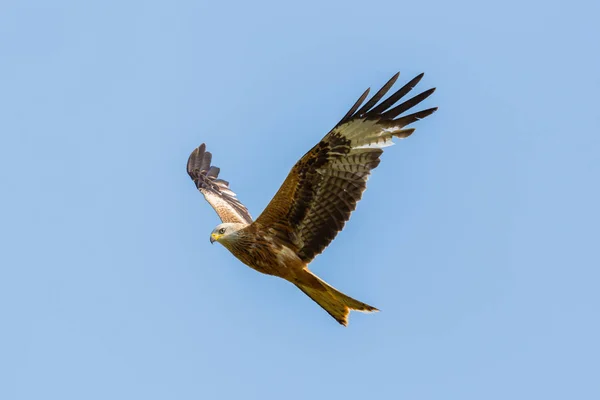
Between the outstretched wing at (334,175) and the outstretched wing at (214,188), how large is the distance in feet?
5.73

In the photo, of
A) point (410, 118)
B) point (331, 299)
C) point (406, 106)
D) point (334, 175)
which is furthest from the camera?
point (331, 299)

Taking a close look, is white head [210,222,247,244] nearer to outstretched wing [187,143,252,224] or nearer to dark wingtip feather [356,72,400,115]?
outstretched wing [187,143,252,224]

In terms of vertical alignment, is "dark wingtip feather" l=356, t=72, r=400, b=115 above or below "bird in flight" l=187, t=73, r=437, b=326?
above

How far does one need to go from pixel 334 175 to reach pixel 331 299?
133 cm

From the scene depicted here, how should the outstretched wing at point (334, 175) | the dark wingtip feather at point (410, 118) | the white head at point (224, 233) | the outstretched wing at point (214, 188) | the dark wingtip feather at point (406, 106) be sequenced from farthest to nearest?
the outstretched wing at point (214, 188), the white head at point (224, 233), the outstretched wing at point (334, 175), the dark wingtip feather at point (410, 118), the dark wingtip feather at point (406, 106)

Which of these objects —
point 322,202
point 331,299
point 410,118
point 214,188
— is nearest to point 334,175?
point 322,202

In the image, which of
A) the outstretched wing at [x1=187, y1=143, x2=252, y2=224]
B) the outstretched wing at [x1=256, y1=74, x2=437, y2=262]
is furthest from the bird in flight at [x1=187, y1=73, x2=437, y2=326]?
the outstretched wing at [x1=187, y1=143, x2=252, y2=224]

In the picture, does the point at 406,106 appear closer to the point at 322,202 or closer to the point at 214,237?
the point at 322,202

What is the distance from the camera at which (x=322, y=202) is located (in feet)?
33.5

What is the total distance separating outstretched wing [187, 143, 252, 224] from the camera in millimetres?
12438

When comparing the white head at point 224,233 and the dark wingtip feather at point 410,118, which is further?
the white head at point 224,233

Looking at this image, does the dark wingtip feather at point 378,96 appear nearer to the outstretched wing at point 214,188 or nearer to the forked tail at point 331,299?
the forked tail at point 331,299

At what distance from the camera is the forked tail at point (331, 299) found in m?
10.3

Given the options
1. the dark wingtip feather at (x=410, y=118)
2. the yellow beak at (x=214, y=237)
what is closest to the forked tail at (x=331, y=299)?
the yellow beak at (x=214, y=237)
